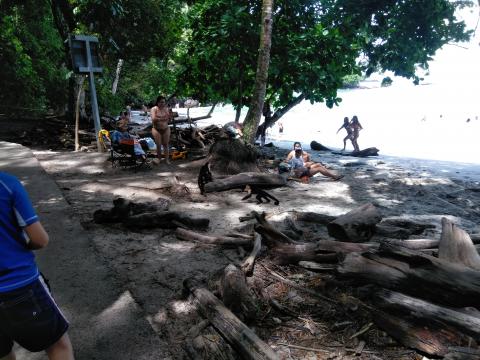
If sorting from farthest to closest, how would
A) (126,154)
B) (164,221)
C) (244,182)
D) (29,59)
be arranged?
(29,59) → (126,154) → (244,182) → (164,221)

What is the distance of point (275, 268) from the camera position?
422 centimetres

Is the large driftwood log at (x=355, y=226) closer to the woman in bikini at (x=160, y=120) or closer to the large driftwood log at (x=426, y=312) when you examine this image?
the large driftwood log at (x=426, y=312)

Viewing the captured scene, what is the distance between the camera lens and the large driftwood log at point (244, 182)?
24.3 ft

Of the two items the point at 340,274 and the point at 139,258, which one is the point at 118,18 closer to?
the point at 139,258

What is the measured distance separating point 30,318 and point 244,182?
5598 millimetres

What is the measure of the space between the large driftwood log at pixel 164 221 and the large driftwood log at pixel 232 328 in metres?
2.13

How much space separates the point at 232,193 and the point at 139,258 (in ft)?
13.2

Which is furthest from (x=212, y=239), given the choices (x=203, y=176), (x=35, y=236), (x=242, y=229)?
(x=203, y=176)

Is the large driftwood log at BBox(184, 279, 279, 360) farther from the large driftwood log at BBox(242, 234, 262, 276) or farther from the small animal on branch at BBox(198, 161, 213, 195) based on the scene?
the small animal on branch at BBox(198, 161, 213, 195)

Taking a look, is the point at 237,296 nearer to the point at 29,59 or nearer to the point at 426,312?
the point at 426,312

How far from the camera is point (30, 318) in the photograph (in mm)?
1952

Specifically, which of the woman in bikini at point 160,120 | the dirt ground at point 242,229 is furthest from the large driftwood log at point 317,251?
the woman in bikini at point 160,120

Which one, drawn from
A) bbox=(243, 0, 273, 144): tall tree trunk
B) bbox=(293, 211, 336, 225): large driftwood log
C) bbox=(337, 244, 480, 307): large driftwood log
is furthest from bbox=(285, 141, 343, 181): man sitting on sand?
bbox=(337, 244, 480, 307): large driftwood log

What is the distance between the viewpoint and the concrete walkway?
2688 mm
